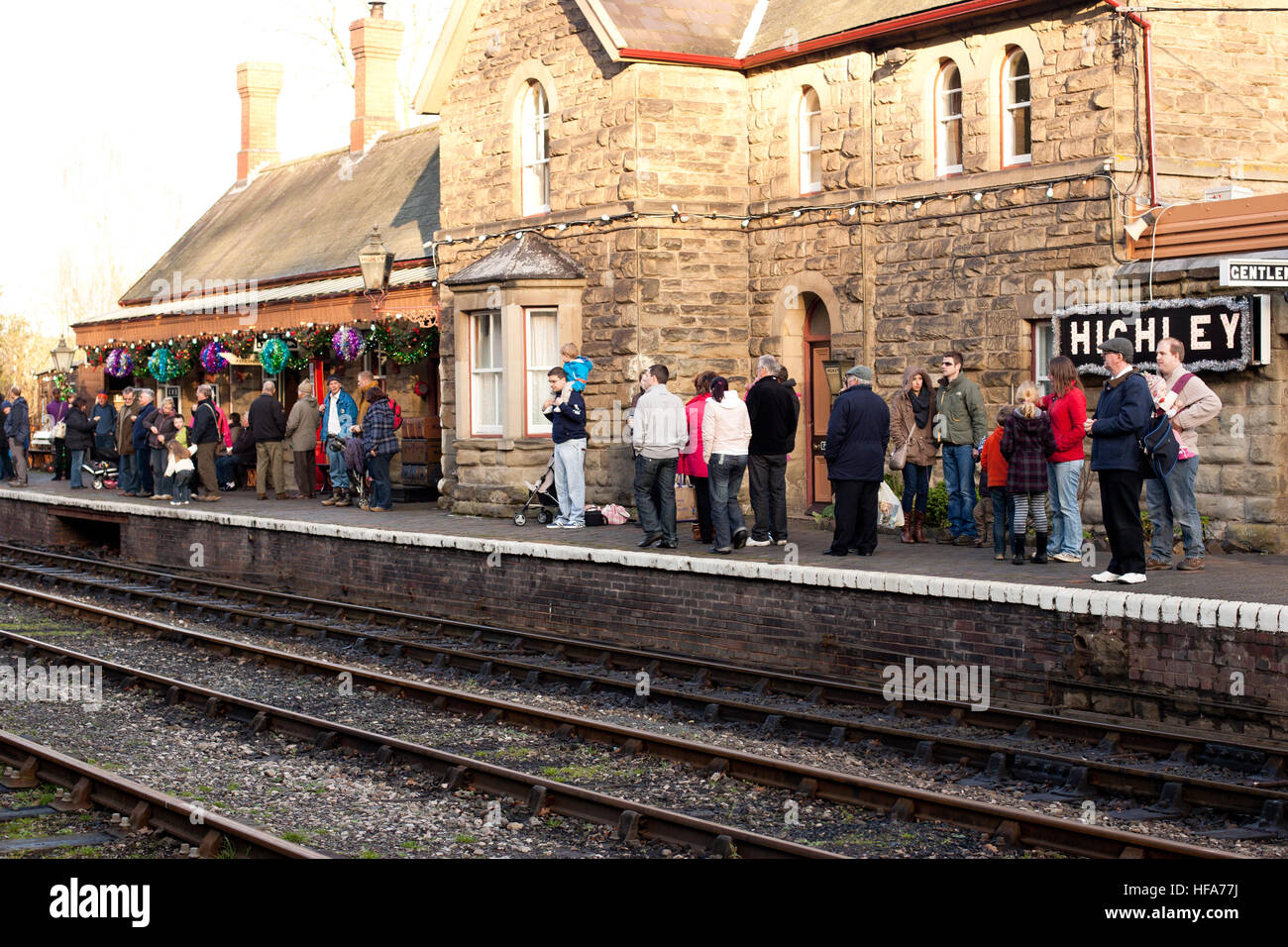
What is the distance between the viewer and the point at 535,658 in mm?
13773

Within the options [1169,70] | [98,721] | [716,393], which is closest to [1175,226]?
[1169,70]

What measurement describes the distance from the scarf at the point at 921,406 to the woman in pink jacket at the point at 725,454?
5.83ft

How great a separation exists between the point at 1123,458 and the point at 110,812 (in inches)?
290

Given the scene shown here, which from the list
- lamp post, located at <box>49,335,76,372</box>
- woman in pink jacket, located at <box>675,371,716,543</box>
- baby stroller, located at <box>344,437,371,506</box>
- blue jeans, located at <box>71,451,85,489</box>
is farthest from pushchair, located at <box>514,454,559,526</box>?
lamp post, located at <box>49,335,76,372</box>

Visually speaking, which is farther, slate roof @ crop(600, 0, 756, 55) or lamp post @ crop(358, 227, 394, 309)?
lamp post @ crop(358, 227, 394, 309)

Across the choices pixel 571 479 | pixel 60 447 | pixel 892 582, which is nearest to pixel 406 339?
pixel 571 479

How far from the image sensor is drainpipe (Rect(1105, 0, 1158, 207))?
15117 millimetres

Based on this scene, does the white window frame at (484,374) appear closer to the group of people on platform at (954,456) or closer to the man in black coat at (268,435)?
the man in black coat at (268,435)

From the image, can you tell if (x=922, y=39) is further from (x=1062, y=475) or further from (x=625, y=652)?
(x=625, y=652)

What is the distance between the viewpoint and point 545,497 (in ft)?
61.9

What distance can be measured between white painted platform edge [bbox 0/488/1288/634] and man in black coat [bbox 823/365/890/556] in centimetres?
163

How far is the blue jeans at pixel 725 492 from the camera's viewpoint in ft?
47.8

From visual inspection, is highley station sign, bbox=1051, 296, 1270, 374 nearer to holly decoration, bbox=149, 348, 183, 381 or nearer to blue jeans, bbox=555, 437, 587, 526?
blue jeans, bbox=555, 437, 587, 526

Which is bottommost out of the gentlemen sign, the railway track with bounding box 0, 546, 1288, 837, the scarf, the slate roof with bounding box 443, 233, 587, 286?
the railway track with bounding box 0, 546, 1288, 837
